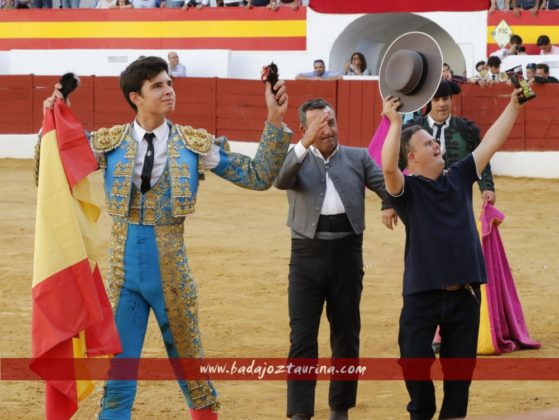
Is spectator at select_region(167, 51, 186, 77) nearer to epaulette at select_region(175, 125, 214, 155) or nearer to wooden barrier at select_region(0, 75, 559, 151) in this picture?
wooden barrier at select_region(0, 75, 559, 151)

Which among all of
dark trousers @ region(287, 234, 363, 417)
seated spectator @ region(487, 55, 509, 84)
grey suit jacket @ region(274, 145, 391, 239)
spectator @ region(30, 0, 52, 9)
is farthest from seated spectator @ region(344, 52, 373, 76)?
dark trousers @ region(287, 234, 363, 417)

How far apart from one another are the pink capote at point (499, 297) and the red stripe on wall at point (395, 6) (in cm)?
1108

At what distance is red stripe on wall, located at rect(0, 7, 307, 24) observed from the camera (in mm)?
18328

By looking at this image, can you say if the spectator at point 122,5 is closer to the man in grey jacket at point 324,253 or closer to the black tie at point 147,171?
the man in grey jacket at point 324,253

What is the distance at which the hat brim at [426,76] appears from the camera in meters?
4.10

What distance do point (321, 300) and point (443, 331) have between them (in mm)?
700

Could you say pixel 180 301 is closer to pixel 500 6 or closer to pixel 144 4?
pixel 500 6

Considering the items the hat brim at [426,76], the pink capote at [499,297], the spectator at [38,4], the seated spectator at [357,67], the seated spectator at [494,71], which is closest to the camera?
the hat brim at [426,76]

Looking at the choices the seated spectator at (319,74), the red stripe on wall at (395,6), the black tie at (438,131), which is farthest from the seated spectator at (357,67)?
the black tie at (438,131)

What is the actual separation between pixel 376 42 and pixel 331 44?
141 cm

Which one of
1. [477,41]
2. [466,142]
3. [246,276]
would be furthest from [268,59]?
[466,142]

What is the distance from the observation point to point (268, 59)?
18297 millimetres

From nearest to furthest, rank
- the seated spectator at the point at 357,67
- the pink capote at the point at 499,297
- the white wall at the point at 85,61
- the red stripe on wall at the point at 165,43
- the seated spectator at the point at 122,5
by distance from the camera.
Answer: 1. the pink capote at the point at 499,297
2. the seated spectator at the point at 357,67
3. the red stripe on wall at the point at 165,43
4. the white wall at the point at 85,61
5. the seated spectator at the point at 122,5

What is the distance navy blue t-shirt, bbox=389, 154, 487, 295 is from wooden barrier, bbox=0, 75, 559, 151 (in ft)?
36.5
